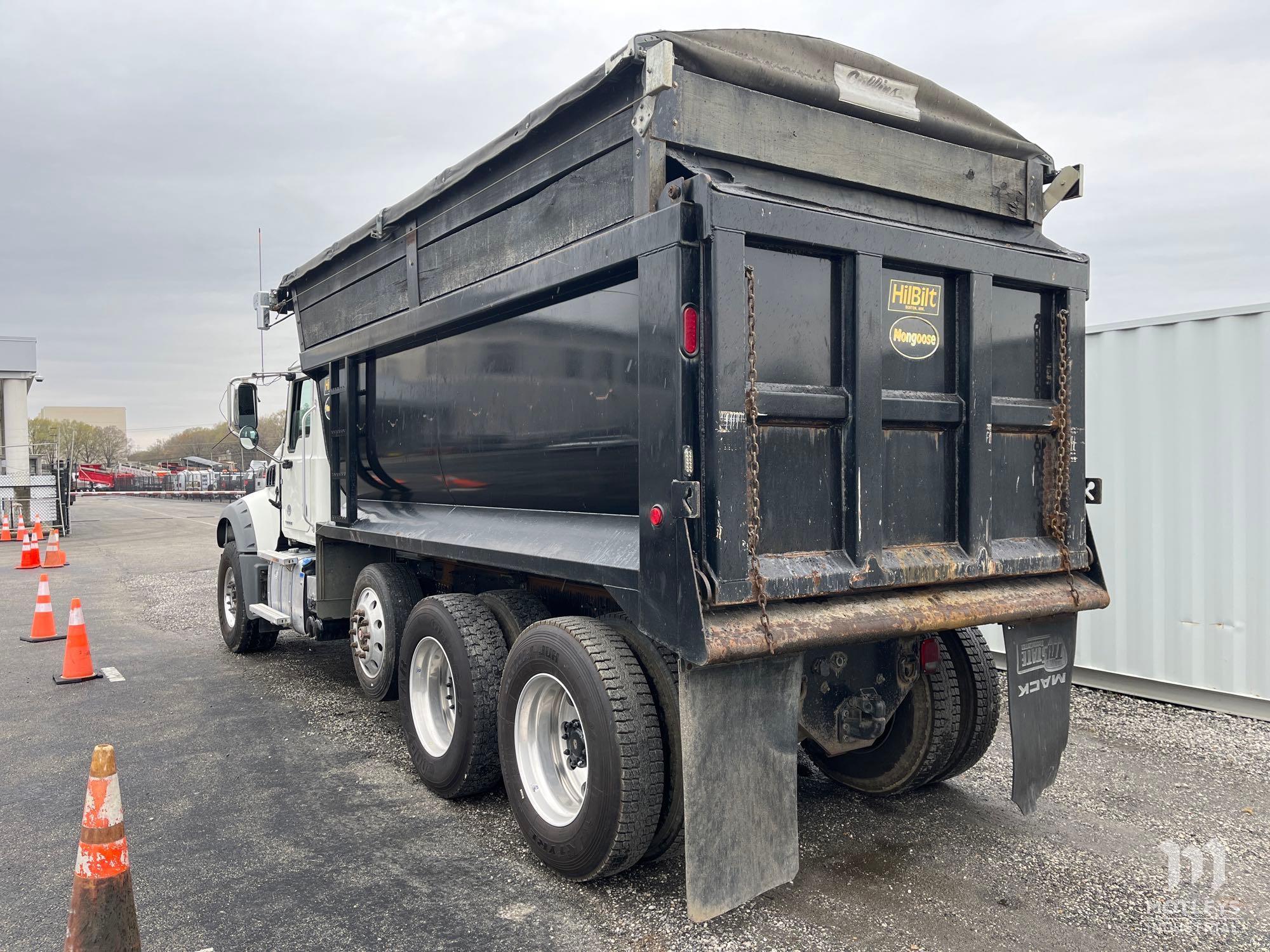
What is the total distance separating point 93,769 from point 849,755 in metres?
3.47

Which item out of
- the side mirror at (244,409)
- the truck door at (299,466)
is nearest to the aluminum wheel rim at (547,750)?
the truck door at (299,466)

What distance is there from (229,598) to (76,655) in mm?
1441

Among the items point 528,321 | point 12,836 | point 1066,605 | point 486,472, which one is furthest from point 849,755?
point 12,836

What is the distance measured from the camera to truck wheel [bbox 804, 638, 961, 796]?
14.3 feet

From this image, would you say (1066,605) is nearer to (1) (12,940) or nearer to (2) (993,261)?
(2) (993,261)

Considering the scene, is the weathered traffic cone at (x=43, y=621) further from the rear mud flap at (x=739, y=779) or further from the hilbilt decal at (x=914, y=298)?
the hilbilt decal at (x=914, y=298)

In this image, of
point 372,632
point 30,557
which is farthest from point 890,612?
point 30,557

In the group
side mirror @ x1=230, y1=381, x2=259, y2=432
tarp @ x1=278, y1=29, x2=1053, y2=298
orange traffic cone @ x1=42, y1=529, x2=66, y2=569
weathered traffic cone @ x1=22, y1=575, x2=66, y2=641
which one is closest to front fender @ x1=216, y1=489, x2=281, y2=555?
side mirror @ x1=230, y1=381, x2=259, y2=432

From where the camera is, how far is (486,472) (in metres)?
4.63

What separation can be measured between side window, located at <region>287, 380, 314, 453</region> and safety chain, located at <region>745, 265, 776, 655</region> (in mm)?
5050

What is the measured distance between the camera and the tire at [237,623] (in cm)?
808

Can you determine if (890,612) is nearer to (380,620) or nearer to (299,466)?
(380,620)

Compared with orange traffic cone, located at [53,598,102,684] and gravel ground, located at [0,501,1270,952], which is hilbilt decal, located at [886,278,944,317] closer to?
gravel ground, located at [0,501,1270,952]

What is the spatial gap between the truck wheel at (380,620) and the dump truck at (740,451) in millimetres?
550
